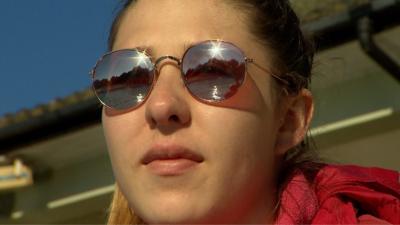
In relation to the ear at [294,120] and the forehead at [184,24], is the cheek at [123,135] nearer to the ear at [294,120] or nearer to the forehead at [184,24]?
the forehead at [184,24]

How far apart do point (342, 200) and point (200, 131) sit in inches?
13.6

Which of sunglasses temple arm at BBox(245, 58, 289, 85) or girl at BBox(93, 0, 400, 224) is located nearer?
girl at BBox(93, 0, 400, 224)

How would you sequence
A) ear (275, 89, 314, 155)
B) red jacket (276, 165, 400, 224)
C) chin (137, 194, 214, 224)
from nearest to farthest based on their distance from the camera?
chin (137, 194, 214, 224)
red jacket (276, 165, 400, 224)
ear (275, 89, 314, 155)

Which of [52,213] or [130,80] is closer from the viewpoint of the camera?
[130,80]

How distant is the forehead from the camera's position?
64.4 inches

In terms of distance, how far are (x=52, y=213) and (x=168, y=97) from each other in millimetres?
6050

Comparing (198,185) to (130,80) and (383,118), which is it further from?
(383,118)

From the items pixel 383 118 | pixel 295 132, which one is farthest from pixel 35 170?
pixel 295 132

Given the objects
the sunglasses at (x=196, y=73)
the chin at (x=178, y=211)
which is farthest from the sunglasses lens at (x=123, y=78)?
the chin at (x=178, y=211)

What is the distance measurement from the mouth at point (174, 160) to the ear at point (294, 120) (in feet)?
0.91

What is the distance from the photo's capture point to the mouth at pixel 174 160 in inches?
59.1

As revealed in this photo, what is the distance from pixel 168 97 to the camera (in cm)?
153

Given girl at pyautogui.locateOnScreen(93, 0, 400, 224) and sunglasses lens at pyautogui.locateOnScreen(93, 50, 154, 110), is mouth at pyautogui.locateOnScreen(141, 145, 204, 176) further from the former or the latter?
sunglasses lens at pyautogui.locateOnScreen(93, 50, 154, 110)

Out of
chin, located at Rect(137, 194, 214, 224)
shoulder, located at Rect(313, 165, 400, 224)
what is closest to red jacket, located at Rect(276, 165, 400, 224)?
shoulder, located at Rect(313, 165, 400, 224)
